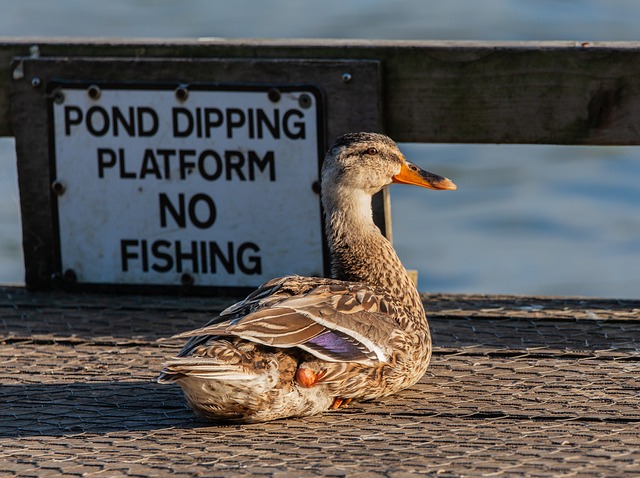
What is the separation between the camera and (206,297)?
6.61 meters

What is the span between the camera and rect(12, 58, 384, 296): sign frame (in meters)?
6.32

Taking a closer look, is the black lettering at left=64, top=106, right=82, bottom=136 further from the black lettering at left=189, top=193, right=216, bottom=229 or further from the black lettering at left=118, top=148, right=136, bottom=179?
the black lettering at left=189, top=193, right=216, bottom=229

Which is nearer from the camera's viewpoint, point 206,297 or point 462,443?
point 462,443

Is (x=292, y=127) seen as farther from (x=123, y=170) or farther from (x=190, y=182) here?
(x=123, y=170)

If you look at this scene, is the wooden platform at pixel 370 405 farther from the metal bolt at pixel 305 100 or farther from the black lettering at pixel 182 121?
the metal bolt at pixel 305 100

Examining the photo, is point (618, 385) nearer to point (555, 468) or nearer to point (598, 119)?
point (555, 468)

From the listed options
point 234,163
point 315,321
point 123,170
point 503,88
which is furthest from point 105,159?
point 315,321

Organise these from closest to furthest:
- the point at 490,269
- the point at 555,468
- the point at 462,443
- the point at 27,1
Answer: the point at 555,468 → the point at 462,443 → the point at 490,269 → the point at 27,1

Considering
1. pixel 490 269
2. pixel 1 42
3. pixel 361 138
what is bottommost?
pixel 490 269

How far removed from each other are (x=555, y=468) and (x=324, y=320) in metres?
1.06

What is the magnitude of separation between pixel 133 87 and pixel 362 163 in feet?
4.53

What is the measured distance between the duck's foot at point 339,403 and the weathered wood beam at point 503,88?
170 centimetres

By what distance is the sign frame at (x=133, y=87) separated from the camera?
632 centimetres

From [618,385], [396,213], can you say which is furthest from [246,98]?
[396,213]
